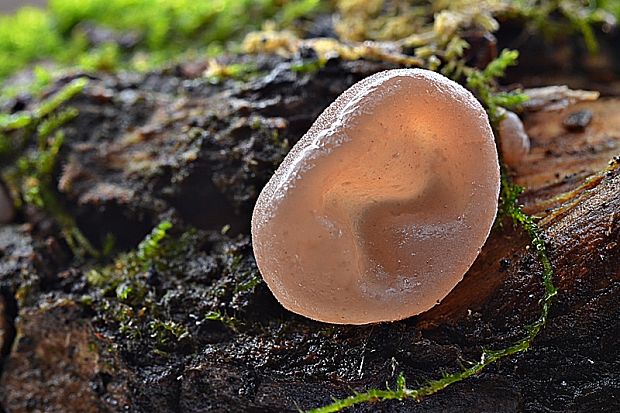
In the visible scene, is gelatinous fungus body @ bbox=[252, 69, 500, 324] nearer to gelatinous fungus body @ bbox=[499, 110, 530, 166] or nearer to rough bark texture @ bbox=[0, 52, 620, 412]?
rough bark texture @ bbox=[0, 52, 620, 412]

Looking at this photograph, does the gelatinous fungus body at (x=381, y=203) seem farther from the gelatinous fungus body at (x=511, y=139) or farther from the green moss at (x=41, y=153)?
the green moss at (x=41, y=153)

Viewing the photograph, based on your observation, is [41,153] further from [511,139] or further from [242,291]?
[511,139]

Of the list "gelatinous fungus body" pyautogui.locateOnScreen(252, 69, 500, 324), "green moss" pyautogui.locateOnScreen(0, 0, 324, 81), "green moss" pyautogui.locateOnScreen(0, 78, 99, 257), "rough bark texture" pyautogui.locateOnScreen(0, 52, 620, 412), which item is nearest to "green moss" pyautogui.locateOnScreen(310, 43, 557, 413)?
"rough bark texture" pyautogui.locateOnScreen(0, 52, 620, 412)

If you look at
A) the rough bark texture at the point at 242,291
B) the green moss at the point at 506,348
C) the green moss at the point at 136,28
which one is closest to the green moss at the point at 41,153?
the rough bark texture at the point at 242,291

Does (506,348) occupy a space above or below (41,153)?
below

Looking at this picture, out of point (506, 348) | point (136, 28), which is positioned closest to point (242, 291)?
point (506, 348)

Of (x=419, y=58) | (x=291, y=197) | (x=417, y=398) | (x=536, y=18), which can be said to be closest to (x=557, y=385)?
(x=417, y=398)
